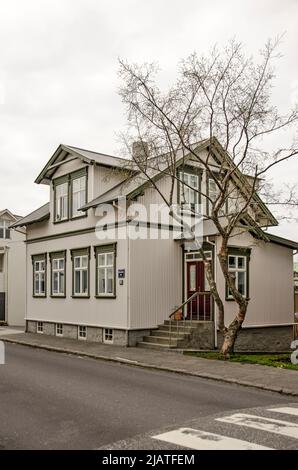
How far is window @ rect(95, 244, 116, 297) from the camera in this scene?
20553mm

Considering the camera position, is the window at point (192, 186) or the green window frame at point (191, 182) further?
the window at point (192, 186)

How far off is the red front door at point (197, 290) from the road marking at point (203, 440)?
1247 cm

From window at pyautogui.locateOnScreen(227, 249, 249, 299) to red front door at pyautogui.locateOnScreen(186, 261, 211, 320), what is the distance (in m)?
1.20

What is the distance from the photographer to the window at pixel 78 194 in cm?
2255

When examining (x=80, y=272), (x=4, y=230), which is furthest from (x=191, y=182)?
(x=4, y=230)

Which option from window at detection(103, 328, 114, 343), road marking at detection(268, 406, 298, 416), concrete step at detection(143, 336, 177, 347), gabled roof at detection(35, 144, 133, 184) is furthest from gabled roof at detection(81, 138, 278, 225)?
road marking at detection(268, 406, 298, 416)

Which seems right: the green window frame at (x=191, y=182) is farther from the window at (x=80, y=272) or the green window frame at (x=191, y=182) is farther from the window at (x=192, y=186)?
the window at (x=80, y=272)

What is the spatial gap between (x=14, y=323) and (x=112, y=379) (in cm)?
2392

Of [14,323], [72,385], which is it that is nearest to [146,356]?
[72,385]

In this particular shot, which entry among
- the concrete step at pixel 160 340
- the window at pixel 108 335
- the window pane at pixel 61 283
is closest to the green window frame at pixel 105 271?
the window at pixel 108 335

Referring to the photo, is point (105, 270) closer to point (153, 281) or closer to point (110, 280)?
point (110, 280)

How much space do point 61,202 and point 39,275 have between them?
Answer: 163 inches

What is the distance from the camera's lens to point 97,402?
988 centimetres

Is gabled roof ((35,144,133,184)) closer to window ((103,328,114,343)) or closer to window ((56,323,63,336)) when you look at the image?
window ((103,328,114,343))
